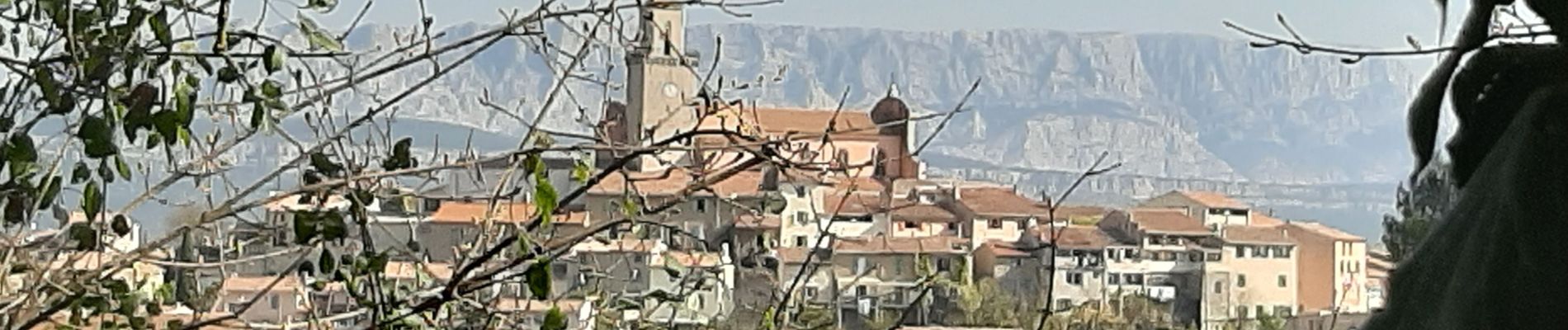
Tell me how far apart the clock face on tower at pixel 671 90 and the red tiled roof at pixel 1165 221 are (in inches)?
24.6

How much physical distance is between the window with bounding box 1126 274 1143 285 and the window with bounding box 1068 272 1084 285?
0.06m

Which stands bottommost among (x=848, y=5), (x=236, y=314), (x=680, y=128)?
(x=236, y=314)

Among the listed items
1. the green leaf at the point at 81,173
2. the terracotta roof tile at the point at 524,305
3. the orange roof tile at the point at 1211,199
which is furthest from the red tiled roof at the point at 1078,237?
the green leaf at the point at 81,173

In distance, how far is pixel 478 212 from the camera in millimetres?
1370

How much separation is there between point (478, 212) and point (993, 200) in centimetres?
65

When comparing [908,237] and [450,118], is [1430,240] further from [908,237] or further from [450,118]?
[908,237]

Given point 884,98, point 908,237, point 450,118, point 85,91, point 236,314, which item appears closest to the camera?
point 85,91

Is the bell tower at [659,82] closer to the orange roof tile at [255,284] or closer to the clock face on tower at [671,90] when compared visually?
the clock face on tower at [671,90]

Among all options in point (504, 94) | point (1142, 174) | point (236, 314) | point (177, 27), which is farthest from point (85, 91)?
point (1142, 174)

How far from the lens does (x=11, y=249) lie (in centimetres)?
117

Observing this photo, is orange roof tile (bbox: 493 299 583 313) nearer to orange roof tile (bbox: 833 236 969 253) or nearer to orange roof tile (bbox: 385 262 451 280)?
orange roof tile (bbox: 385 262 451 280)

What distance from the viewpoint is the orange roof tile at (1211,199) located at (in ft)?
6.07

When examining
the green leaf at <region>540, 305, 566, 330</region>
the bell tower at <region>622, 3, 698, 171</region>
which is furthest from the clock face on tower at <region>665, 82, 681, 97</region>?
the green leaf at <region>540, 305, 566, 330</region>

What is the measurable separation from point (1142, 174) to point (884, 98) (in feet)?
1.20
